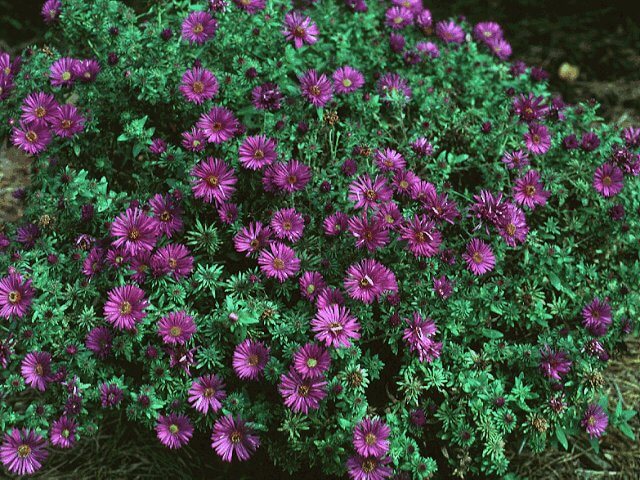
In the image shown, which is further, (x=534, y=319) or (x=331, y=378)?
(x=534, y=319)

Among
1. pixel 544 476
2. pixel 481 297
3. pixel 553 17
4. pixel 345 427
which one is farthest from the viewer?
pixel 553 17

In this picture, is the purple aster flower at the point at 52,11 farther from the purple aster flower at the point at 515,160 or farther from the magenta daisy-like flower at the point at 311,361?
the purple aster flower at the point at 515,160

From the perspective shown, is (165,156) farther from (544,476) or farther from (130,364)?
(544,476)

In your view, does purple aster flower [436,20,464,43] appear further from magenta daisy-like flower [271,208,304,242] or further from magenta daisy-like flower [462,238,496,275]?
magenta daisy-like flower [271,208,304,242]

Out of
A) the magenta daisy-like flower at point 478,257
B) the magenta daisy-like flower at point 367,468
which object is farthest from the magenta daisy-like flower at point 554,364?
the magenta daisy-like flower at point 367,468

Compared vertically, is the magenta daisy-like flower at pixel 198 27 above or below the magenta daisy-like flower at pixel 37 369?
above

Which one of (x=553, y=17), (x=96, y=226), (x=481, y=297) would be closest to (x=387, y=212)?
(x=481, y=297)
